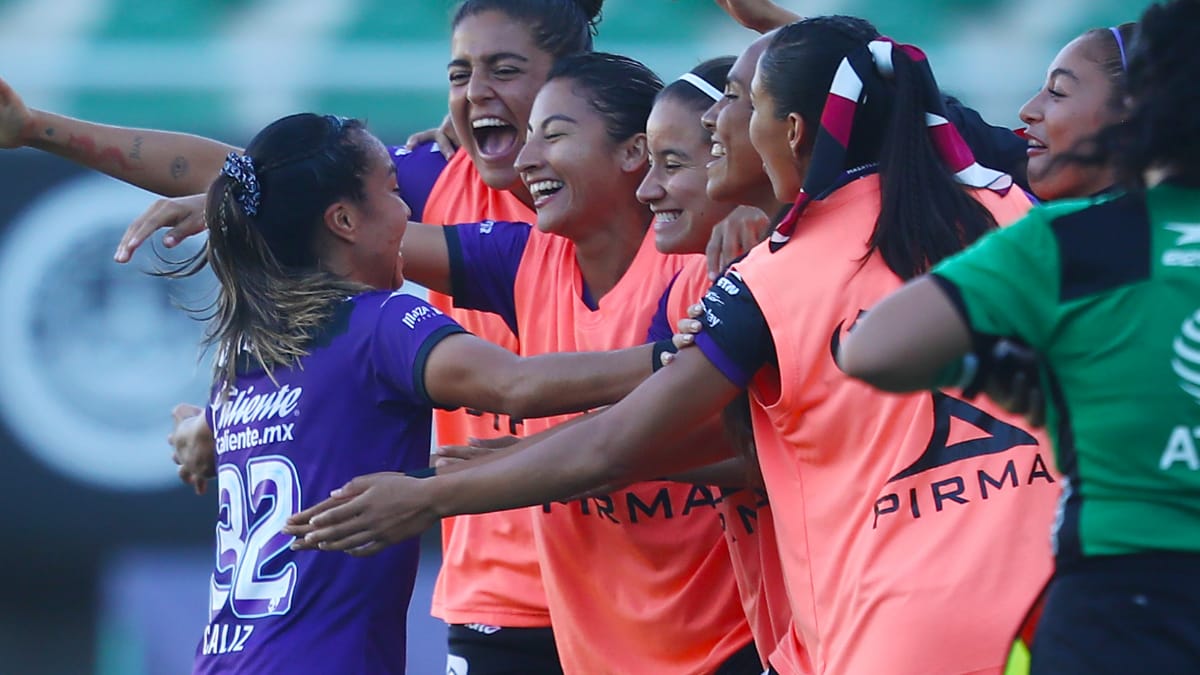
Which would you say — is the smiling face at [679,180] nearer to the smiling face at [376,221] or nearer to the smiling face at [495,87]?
the smiling face at [376,221]

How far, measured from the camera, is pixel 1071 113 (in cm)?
381

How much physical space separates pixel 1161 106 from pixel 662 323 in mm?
1758

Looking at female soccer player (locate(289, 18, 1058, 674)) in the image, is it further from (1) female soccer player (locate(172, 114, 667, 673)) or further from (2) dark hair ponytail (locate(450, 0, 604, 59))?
(2) dark hair ponytail (locate(450, 0, 604, 59))

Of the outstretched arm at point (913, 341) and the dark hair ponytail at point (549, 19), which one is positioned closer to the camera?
the outstretched arm at point (913, 341)

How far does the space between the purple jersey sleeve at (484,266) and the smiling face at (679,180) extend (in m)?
0.49

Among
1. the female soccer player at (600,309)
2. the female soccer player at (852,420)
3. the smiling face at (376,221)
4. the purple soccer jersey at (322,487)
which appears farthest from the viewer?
the female soccer player at (600,309)

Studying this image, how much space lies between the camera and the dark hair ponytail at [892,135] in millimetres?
2781

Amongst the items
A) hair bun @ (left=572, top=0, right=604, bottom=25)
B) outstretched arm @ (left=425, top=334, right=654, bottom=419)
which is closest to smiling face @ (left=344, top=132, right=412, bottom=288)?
outstretched arm @ (left=425, top=334, right=654, bottom=419)

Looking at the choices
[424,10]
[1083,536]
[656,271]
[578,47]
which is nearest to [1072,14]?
[424,10]

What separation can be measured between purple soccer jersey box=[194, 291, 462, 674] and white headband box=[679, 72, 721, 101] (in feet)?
2.82

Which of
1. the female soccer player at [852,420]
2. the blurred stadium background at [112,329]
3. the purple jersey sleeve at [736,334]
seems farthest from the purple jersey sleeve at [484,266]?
the blurred stadium background at [112,329]

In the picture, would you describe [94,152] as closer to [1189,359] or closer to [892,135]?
[892,135]

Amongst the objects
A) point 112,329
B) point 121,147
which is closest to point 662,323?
point 121,147

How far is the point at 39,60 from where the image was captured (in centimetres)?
732
